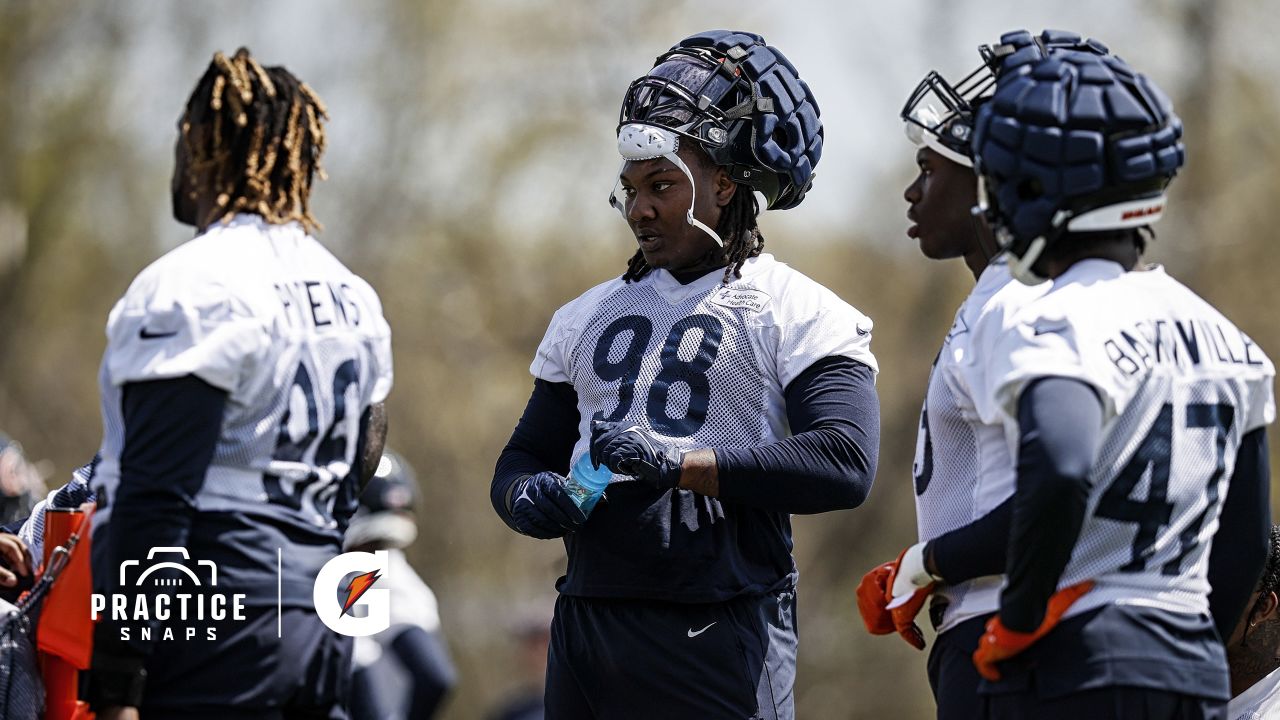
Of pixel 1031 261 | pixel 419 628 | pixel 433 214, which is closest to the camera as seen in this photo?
pixel 1031 261

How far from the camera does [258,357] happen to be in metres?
3.47

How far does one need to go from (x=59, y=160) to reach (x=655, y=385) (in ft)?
49.4

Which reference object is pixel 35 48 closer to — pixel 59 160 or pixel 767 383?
pixel 59 160

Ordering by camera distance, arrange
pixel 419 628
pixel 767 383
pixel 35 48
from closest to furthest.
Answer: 1. pixel 767 383
2. pixel 419 628
3. pixel 35 48

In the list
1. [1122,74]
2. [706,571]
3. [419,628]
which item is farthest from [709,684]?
[419,628]

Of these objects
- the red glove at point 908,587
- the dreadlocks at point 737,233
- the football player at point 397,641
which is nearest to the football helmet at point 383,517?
the football player at point 397,641

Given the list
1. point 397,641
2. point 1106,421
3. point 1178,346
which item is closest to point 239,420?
point 1106,421

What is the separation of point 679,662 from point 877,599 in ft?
1.62

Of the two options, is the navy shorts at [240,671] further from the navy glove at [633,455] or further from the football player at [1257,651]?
the football player at [1257,651]

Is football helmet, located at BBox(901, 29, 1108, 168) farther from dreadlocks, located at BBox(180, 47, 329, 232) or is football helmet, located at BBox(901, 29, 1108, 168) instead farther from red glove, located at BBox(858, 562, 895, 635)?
dreadlocks, located at BBox(180, 47, 329, 232)

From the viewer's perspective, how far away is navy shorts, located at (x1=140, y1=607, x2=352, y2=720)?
3432 millimetres

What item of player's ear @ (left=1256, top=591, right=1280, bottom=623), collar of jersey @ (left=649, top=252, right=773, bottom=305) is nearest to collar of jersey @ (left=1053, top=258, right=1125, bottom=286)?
collar of jersey @ (left=649, top=252, right=773, bottom=305)

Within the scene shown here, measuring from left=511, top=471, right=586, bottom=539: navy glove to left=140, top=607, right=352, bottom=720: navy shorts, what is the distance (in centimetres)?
59

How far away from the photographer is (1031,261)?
3.26 meters
